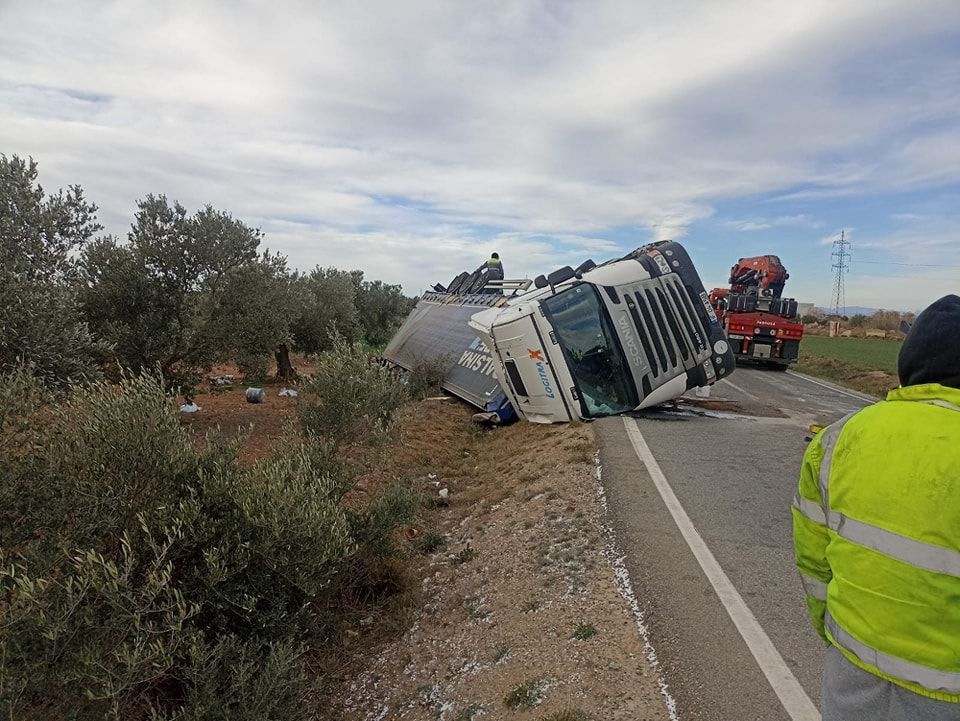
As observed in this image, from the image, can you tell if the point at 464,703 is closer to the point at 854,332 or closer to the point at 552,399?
the point at 552,399

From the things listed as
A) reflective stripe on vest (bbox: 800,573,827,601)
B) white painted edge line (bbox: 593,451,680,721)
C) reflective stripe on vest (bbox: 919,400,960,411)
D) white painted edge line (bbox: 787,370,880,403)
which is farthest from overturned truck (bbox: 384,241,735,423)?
white painted edge line (bbox: 787,370,880,403)

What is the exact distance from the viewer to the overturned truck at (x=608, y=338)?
28.7 ft

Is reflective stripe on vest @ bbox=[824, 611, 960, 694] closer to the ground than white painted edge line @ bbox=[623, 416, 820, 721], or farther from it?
farther from it

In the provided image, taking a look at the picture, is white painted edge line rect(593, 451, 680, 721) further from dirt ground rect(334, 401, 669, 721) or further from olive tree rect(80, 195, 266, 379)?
olive tree rect(80, 195, 266, 379)

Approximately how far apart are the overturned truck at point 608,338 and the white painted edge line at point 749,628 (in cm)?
324

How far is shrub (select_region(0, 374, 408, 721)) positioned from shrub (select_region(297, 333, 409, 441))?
2.39 metres

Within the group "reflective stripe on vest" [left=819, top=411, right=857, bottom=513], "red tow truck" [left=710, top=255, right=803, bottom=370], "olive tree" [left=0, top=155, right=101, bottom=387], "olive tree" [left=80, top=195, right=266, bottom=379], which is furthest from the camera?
"red tow truck" [left=710, top=255, right=803, bottom=370]

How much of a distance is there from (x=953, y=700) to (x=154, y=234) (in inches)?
498

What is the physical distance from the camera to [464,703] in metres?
3.69

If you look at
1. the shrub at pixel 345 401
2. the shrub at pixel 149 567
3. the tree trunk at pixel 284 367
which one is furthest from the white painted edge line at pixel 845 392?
the tree trunk at pixel 284 367

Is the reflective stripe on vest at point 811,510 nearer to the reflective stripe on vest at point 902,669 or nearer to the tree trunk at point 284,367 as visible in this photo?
the reflective stripe on vest at point 902,669

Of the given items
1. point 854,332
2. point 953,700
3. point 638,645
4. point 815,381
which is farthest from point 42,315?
point 854,332

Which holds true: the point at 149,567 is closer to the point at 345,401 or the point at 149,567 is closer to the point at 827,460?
the point at 345,401

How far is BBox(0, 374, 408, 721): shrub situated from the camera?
11.1 ft
